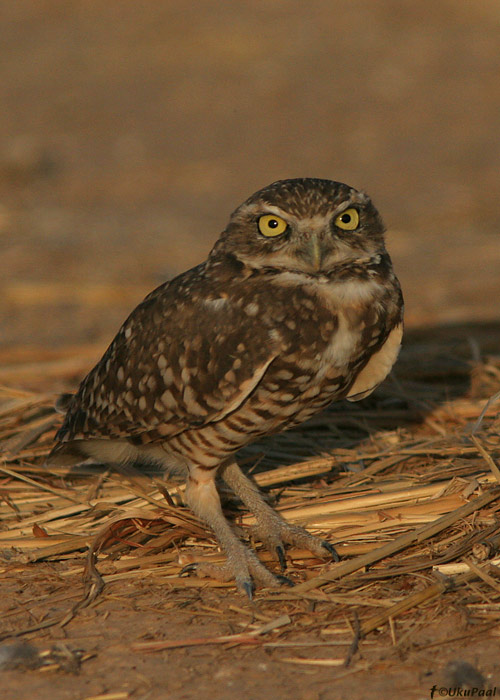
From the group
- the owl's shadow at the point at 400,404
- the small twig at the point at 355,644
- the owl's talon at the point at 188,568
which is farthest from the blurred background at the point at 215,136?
the small twig at the point at 355,644

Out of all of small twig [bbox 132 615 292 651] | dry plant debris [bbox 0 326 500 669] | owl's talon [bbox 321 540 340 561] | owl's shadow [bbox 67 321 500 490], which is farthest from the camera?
owl's shadow [bbox 67 321 500 490]

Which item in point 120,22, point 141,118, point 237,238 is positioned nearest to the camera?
point 237,238

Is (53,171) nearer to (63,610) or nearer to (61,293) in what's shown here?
(61,293)

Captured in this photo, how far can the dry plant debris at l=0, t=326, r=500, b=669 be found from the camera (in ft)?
11.3

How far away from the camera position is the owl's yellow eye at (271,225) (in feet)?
12.4

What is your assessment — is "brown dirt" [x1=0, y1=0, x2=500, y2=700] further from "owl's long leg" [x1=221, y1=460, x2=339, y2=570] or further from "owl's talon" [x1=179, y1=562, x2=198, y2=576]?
"owl's long leg" [x1=221, y1=460, x2=339, y2=570]

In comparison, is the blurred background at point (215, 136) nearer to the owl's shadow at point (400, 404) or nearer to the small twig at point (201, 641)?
the owl's shadow at point (400, 404)

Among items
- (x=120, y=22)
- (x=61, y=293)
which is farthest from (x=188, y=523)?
(x=120, y=22)

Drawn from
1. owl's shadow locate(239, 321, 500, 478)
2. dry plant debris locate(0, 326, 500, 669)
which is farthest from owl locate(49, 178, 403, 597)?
owl's shadow locate(239, 321, 500, 478)

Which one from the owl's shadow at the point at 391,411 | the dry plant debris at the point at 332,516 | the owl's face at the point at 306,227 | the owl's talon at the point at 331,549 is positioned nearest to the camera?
the dry plant debris at the point at 332,516

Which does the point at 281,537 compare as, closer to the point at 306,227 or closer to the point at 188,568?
the point at 188,568

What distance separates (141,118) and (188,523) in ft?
35.7

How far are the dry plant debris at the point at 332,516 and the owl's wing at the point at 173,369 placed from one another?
39cm

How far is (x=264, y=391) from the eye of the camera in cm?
378
